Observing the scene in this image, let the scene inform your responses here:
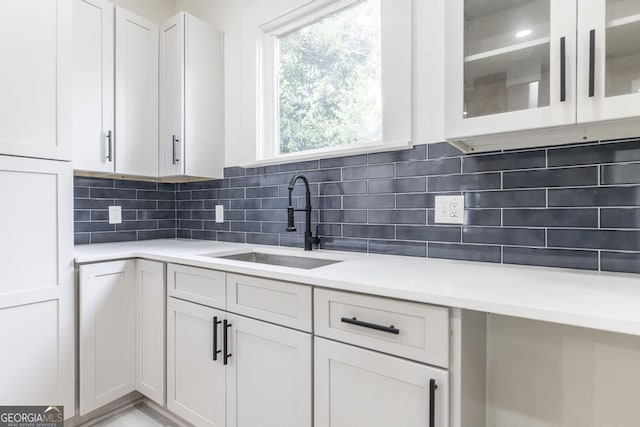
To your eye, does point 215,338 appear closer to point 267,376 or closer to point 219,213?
point 267,376

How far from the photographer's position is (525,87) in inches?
44.4

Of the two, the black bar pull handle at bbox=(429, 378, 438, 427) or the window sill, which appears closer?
the black bar pull handle at bbox=(429, 378, 438, 427)

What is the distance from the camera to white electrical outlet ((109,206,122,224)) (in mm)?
2445

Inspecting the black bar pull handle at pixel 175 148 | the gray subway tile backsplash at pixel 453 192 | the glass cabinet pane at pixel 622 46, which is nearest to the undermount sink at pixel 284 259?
the gray subway tile backsplash at pixel 453 192

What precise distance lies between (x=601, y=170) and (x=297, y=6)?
1.75m

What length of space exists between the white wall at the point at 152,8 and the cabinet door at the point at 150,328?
189 cm

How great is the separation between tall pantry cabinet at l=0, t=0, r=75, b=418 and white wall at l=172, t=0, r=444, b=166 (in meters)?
0.94

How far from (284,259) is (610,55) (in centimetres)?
160

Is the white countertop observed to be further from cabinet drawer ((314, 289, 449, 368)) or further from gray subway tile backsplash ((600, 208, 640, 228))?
gray subway tile backsplash ((600, 208, 640, 228))

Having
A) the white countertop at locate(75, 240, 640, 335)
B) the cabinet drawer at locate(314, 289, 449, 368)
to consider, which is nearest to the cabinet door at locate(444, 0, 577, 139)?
the white countertop at locate(75, 240, 640, 335)

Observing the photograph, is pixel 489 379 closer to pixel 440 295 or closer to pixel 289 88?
pixel 440 295

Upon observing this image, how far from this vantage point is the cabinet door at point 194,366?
1.57m

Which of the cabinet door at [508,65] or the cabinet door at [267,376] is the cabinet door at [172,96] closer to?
the cabinet door at [267,376]

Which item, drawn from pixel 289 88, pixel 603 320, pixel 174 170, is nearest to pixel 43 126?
pixel 174 170
